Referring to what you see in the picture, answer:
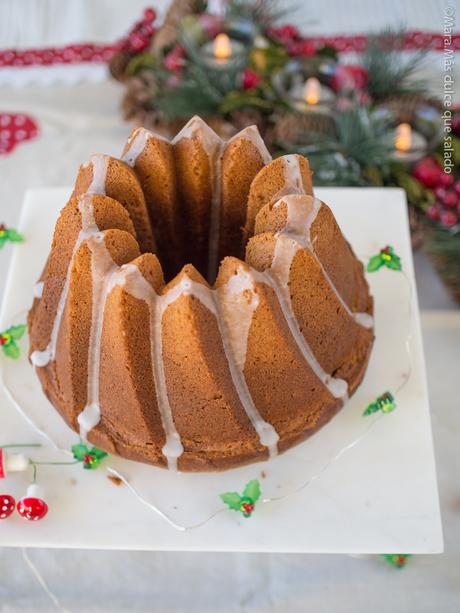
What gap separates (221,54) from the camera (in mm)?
1678

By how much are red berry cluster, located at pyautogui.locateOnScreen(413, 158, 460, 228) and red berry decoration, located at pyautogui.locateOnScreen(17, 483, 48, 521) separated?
91cm

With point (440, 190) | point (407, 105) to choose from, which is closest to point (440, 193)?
point (440, 190)

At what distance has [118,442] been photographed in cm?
100

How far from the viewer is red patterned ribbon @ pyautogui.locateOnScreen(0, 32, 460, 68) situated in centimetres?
195

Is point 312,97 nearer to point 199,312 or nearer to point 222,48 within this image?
point 222,48

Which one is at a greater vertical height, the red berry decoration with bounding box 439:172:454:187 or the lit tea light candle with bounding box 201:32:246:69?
the lit tea light candle with bounding box 201:32:246:69

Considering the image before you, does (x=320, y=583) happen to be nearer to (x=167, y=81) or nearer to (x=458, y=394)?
(x=458, y=394)

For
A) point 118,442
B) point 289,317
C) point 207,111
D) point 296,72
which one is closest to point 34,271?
point 118,442

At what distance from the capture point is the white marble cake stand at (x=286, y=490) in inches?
39.1

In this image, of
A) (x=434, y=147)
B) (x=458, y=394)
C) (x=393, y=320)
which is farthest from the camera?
(x=434, y=147)

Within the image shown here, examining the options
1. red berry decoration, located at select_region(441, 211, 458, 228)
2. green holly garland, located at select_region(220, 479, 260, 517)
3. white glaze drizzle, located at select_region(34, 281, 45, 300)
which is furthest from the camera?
red berry decoration, located at select_region(441, 211, 458, 228)

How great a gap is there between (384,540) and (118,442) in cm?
37

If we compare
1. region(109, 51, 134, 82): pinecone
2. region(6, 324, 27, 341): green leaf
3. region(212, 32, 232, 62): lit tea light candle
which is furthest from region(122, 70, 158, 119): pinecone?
region(6, 324, 27, 341): green leaf

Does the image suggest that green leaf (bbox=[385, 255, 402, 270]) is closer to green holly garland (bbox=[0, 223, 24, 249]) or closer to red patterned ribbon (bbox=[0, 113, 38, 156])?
green holly garland (bbox=[0, 223, 24, 249])
